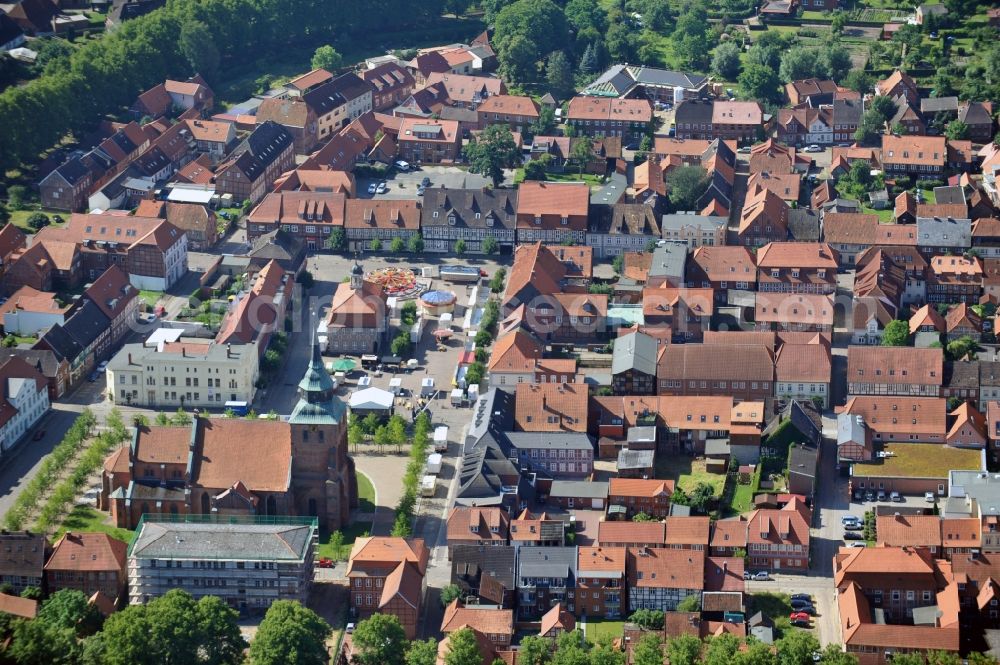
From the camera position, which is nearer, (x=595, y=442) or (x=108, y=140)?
(x=595, y=442)

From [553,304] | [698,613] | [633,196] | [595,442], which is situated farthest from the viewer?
[633,196]

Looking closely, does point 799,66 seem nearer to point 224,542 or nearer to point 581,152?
point 581,152

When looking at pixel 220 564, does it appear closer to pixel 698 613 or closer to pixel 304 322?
pixel 698 613

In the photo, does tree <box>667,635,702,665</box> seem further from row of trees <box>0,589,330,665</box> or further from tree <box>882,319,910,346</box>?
tree <box>882,319,910,346</box>

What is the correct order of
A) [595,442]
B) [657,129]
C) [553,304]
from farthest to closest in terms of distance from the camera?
[657,129] < [553,304] < [595,442]

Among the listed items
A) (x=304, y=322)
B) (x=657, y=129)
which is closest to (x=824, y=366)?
(x=304, y=322)

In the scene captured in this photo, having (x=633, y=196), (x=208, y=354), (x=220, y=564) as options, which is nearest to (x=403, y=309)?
(x=208, y=354)

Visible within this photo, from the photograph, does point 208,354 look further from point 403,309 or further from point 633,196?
point 633,196

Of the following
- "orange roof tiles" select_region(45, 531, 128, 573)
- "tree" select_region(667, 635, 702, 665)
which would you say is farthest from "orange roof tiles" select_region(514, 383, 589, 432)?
"orange roof tiles" select_region(45, 531, 128, 573)

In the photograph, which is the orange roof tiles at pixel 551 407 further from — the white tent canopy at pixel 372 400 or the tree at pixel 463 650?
the tree at pixel 463 650
